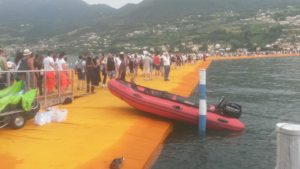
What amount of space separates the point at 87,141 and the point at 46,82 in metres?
4.65

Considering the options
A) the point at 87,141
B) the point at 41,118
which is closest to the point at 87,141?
the point at 87,141

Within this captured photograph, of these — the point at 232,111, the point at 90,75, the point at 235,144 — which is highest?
the point at 90,75

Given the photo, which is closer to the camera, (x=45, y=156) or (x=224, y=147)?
(x=45, y=156)

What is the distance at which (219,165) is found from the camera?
10.6 meters

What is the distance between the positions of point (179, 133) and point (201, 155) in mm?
2422

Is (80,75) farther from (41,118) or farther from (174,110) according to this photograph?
(41,118)

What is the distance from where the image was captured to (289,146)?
15.0 feet

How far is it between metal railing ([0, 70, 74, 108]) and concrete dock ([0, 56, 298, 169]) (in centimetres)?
94

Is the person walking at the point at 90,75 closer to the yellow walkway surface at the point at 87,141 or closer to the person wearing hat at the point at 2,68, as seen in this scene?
the yellow walkway surface at the point at 87,141

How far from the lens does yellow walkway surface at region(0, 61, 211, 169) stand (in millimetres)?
9062

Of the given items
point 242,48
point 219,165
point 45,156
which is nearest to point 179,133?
point 219,165

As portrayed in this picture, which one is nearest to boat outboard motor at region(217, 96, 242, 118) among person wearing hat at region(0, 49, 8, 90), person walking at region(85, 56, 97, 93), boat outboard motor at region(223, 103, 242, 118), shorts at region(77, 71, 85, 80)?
boat outboard motor at region(223, 103, 242, 118)

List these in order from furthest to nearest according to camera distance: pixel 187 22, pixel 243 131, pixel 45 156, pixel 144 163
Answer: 1. pixel 187 22
2. pixel 243 131
3. pixel 144 163
4. pixel 45 156

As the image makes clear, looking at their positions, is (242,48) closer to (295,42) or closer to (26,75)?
(295,42)
